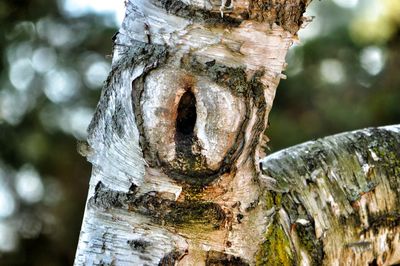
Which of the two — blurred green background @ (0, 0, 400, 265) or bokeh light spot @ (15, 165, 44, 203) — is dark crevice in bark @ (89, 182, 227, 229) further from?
bokeh light spot @ (15, 165, 44, 203)

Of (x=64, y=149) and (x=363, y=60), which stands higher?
(x=363, y=60)

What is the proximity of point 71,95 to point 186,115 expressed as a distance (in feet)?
9.56

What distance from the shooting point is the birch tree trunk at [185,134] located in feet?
3.02

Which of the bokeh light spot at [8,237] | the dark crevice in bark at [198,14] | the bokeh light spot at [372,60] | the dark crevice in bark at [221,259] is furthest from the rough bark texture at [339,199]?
the bokeh light spot at [372,60]

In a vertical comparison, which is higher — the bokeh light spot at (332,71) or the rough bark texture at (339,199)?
the bokeh light spot at (332,71)

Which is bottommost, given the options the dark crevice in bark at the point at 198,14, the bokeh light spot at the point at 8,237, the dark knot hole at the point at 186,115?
the bokeh light spot at the point at 8,237

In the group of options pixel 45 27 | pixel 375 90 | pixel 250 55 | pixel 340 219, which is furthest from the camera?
pixel 375 90

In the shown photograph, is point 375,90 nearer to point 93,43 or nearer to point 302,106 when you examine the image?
point 302,106

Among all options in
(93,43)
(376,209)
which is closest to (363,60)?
(93,43)

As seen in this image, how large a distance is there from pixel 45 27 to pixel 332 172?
2728mm

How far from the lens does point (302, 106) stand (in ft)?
15.3

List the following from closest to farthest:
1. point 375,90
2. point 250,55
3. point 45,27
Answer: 1. point 250,55
2. point 45,27
3. point 375,90

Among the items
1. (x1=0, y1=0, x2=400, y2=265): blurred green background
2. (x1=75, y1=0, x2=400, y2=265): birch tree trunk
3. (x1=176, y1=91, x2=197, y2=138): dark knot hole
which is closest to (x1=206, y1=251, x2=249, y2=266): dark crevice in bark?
(x1=75, y1=0, x2=400, y2=265): birch tree trunk

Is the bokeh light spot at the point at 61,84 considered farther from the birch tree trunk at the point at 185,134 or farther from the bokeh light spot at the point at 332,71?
the birch tree trunk at the point at 185,134
